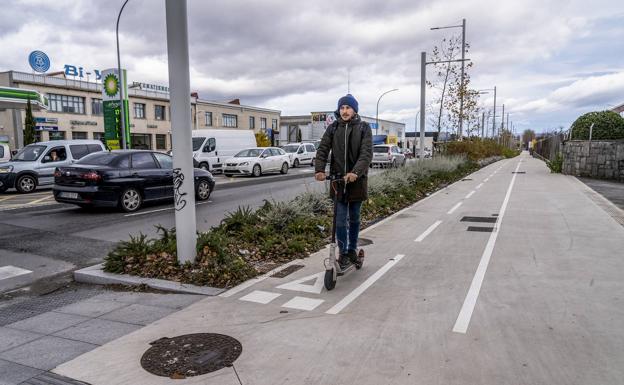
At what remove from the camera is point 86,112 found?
47375 mm

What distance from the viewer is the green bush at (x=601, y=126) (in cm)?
2156

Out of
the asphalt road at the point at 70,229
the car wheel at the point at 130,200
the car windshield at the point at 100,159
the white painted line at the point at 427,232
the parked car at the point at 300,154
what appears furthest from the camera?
the parked car at the point at 300,154

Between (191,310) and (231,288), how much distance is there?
0.67 meters

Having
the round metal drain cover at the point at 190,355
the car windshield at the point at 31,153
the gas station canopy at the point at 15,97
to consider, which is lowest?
the round metal drain cover at the point at 190,355

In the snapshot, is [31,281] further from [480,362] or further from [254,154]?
[254,154]

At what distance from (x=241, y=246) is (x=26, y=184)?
483 inches

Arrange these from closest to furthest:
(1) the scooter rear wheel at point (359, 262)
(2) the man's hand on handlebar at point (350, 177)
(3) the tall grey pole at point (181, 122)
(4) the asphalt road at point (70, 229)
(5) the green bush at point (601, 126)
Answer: (2) the man's hand on handlebar at point (350, 177) → (3) the tall grey pole at point (181, 122) → (1) the scooter rear wheel at point (359, 262) → (4) the asphalt road at point (70, 229) → (5) the green bush at point (601, 126)

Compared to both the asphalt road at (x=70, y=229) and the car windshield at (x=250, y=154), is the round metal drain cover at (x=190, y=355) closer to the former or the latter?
the asphalt road at (x=70, y=229)

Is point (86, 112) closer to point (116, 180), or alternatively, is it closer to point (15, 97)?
point (15, 97)

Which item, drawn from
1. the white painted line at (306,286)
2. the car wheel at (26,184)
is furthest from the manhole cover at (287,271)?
the car wheel at (26,184)

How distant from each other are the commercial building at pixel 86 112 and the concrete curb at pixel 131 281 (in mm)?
32244

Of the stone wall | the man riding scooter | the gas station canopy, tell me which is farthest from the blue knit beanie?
the gas station canopy

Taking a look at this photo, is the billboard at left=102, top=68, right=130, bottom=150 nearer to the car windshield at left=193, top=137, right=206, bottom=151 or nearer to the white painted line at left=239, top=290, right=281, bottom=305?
the car windshield at left=193, top=137, right=206, bottom=151

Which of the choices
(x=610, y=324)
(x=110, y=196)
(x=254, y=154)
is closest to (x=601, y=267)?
(x=610, y=324)
